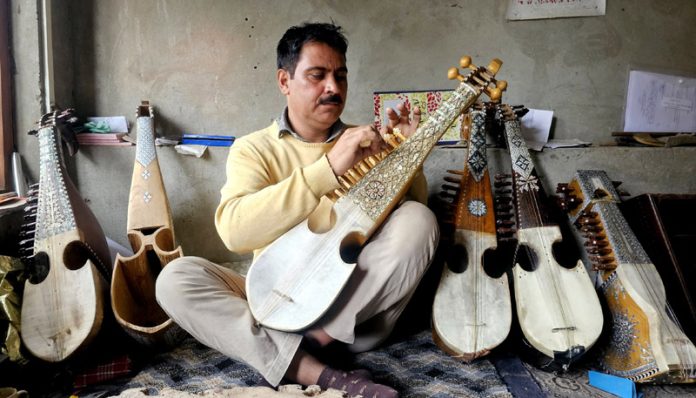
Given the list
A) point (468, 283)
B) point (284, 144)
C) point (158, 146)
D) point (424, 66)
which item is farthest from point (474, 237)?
point (158, 146)

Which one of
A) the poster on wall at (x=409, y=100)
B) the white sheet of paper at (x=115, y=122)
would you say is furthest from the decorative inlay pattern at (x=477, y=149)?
the white sheet of paper at (x=115, y=122)

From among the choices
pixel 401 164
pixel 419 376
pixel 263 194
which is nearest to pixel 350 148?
pixel 401 164

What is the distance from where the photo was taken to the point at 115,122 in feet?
9.53

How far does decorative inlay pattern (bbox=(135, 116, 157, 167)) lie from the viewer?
8.47 feet

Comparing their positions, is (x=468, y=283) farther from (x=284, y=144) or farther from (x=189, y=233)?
(x=189, y=233)

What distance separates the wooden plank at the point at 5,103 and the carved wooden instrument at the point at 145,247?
71cm

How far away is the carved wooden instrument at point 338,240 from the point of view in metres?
1.68

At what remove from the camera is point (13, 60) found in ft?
8.82

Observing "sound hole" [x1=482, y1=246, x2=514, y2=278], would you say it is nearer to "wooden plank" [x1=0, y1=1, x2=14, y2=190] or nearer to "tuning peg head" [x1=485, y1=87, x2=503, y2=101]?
"tuning peg head" [x1=485, y1=87, x2=503, y2=101]

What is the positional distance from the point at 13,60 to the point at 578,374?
322 centimetres

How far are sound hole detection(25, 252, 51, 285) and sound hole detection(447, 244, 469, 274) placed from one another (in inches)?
67.9

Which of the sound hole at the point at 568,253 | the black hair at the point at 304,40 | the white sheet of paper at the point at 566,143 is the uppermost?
the black hair at the point at 304,40

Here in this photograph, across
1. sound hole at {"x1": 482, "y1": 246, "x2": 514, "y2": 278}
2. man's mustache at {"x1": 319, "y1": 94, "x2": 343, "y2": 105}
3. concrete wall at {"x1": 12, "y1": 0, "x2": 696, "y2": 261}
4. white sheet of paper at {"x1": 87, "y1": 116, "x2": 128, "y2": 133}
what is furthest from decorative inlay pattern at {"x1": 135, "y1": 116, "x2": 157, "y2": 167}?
sound hole at {"x1": 482, "y1": 246, "x2": 514, "y2": 278}

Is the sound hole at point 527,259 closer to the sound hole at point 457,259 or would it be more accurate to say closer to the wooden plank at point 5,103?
the sound hole at point 457,259
